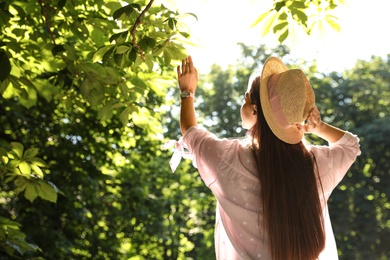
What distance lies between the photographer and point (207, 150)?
2703 mm

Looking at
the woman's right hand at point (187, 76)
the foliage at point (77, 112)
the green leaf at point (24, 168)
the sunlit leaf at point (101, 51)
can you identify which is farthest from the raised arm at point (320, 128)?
the green leaf at point (24, 168)

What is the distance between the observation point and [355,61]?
30922 millimetres

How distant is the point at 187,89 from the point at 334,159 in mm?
662

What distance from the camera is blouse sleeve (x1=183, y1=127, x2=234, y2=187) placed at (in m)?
2.70

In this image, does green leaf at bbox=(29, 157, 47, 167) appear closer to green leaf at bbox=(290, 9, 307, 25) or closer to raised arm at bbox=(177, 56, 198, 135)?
raised arm at bbox=(177, 56, 198, 135)

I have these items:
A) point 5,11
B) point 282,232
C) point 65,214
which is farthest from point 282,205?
point 65,214

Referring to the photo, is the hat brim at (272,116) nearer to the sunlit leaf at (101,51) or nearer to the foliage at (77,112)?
the foliage at (77,112)

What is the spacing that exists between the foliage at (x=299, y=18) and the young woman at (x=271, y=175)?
2.05ft

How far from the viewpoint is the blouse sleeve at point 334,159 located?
281cm

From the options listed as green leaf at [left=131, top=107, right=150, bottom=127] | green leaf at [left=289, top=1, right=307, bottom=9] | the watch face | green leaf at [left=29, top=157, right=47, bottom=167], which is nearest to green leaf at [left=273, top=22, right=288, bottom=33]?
green leaf at [left=289, top=1, right=307, bottom=9]

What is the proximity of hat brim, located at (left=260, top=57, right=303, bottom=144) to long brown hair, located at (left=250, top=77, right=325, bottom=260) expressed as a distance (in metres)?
0.03

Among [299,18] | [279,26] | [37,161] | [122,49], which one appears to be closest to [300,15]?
[299,18]

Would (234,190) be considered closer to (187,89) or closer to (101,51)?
(187,89)

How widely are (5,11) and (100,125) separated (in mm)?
5403
